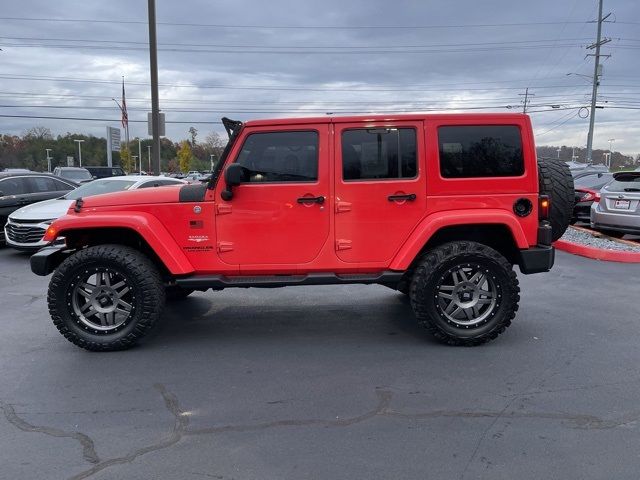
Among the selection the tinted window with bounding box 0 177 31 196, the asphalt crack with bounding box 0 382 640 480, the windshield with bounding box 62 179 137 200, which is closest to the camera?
the asphalt crack with bounding box 0 382 640 480

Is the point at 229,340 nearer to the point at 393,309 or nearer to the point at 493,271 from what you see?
the point at 393,309

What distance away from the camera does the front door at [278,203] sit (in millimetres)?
4680

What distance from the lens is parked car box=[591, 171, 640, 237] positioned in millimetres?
9695

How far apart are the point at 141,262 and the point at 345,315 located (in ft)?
7.43

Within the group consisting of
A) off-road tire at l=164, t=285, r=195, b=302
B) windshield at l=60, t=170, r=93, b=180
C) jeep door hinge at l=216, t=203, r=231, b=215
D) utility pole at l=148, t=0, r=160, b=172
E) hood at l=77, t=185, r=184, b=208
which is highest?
utility pole at l=148, t=0, r=160, b=172

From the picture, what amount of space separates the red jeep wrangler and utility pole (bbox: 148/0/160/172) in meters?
13.1

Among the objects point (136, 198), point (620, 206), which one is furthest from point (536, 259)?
point (620, 206)

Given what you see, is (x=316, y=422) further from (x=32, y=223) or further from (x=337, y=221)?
(x=32, y=223)

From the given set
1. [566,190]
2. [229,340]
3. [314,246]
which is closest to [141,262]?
[229,340]

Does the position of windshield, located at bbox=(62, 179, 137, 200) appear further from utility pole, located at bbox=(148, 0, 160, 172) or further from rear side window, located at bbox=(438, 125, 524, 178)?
rear side window, located at bbox=(438, 125, 524, 178)

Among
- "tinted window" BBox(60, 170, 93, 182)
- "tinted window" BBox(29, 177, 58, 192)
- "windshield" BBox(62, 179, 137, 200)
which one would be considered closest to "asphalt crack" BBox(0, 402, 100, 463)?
"windshield" BBox(62, 179, 137, 200)

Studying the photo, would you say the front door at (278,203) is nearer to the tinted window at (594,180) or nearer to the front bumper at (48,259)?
the front bumper at (48,259)

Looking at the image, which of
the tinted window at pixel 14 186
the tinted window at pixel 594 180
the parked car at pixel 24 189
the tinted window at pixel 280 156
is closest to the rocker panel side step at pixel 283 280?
the tinted window at pixel 280 156

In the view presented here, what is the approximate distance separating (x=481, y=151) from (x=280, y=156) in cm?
181
